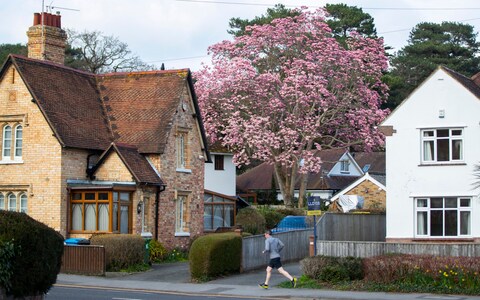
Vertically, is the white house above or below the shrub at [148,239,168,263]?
above

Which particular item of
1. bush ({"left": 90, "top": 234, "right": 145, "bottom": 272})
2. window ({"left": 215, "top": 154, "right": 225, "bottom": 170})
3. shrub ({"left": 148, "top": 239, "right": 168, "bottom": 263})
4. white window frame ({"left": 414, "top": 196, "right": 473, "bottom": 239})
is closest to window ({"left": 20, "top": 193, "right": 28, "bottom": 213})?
bush ({"left": 90, "top": 234, "right": 145, "bottom": 272})

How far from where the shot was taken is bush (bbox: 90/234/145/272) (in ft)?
104

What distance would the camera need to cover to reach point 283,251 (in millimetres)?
34594

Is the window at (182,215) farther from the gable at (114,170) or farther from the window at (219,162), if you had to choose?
the window at (219,162)

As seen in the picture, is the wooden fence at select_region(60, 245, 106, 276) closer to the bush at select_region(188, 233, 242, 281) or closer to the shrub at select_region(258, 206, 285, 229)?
the bush at select_region(188, 233, 242, 281)

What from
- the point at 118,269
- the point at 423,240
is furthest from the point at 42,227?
the point at 423,240

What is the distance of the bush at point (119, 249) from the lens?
1246 inches

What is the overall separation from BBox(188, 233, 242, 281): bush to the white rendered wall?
23218 millimetres

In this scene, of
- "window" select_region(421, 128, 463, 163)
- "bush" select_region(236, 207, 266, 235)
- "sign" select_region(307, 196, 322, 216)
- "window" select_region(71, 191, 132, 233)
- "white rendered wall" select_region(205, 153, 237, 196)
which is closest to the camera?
"sign" select_region(307, 196, 322, 216)

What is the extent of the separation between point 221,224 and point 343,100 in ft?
49.1

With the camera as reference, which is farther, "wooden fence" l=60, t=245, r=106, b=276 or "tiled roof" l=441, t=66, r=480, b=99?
"tiled roof" l=441, t=66, r=480, b=99

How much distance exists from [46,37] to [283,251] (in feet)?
48.3

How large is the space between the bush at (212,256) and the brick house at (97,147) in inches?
209

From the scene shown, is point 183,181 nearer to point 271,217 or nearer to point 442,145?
point 442,145
